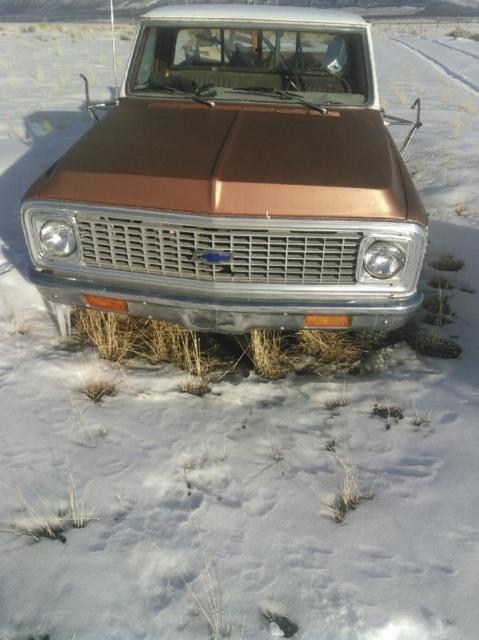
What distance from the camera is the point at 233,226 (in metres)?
2.72

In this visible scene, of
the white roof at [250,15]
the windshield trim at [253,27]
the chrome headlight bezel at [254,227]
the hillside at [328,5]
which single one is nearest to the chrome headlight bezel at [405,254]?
the chrome headlight bezel at [254,227]

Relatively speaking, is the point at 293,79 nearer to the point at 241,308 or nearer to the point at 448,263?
the point at 448,263

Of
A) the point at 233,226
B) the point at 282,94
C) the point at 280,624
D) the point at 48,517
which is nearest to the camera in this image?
the point at 280,624

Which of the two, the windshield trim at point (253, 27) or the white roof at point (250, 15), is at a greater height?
the white roof at point (250, 15)

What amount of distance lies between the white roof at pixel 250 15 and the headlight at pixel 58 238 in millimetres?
2038

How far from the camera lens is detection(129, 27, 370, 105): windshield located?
157 inches

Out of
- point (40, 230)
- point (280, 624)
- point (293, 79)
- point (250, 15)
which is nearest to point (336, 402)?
point (280, 624)

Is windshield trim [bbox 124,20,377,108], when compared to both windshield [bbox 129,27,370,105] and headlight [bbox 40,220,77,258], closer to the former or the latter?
windshield [bbox 129,27,370,105]

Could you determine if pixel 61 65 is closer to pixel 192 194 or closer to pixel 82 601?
pixel 192 194

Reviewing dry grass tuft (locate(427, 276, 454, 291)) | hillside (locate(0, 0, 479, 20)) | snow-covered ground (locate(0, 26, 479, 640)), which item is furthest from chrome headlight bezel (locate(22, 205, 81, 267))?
hillside (locate(0, 0, 479, 20))

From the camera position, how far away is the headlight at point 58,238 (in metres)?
3.00

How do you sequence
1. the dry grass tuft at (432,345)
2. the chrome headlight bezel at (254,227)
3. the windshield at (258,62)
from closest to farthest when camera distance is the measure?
the chrome headlight bezel at (254,227) → the dry grass tuft at (432,345) → the windshield at (258,62)

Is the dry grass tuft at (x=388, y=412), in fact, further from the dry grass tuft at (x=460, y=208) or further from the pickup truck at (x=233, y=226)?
the dry grass tuft at (x=460, y=208)

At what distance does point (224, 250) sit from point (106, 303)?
0.76m
